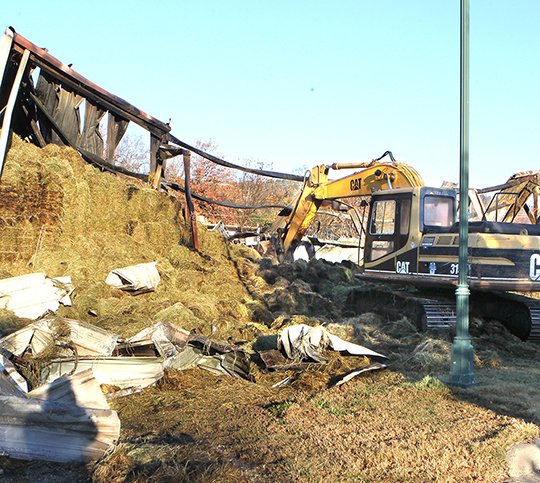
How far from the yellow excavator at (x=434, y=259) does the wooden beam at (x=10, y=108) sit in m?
7.61

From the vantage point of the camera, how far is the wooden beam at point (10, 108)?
1176 cm

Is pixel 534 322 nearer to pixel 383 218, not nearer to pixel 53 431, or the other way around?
pixel 383 218

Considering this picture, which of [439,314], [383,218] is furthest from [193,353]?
[383,218]

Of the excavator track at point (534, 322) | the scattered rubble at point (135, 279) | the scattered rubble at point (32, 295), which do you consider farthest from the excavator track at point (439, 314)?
the scattered rubble at point (32, 295)

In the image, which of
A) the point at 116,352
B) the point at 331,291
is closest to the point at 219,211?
the point at 331,291

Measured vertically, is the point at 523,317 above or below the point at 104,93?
below

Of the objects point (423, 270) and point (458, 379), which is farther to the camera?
point (423, 270)

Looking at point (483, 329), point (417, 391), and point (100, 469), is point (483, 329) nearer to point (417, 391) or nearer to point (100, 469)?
point (417, 391)

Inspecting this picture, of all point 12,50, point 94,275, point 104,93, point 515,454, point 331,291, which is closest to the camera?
point 515,454

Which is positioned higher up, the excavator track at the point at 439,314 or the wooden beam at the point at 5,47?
the wooden beam at the point at 5,47

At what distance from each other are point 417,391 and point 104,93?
10275mm

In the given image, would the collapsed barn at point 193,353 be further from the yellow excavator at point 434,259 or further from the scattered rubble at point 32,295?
the yellow excavator at point 434,259

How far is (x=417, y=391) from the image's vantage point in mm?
7867

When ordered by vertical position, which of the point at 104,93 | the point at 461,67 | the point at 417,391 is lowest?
the point at 417,391
